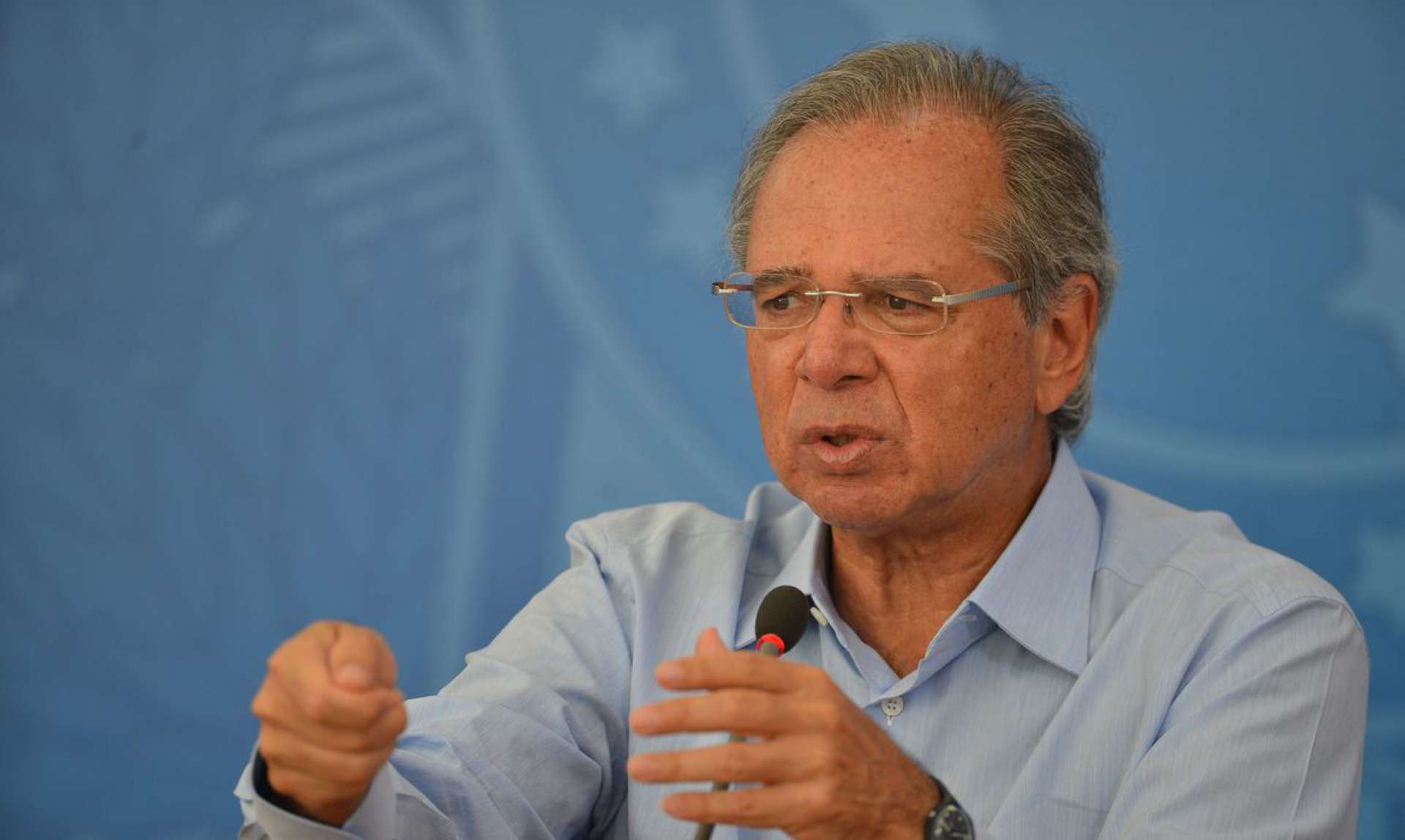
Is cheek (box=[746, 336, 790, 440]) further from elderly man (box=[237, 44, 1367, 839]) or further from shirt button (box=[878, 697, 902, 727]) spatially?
shirt button (box=[878, 697, 902, 727])

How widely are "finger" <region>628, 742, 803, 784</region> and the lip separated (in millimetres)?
617

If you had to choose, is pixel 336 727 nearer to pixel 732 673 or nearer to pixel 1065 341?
pixel 732 673

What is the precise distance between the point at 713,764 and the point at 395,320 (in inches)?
69.6

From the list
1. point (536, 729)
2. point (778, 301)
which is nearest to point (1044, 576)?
point (778, 301)

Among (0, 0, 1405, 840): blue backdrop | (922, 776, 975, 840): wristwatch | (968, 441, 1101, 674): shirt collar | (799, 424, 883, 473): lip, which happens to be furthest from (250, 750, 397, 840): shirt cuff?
(0, 0, 1405, 840): blue backdrop

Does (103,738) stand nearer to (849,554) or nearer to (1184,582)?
(849,554)

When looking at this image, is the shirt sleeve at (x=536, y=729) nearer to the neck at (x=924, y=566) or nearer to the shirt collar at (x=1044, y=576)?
the shirt collar at (x=1044, y=576)

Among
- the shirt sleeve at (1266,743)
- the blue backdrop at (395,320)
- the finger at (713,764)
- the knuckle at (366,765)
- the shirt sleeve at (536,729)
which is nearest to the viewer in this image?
the finger at (713,764)

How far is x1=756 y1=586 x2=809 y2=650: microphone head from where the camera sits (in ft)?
6.12

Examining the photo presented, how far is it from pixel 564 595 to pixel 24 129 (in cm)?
171

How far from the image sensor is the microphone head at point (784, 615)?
1864 millimetres

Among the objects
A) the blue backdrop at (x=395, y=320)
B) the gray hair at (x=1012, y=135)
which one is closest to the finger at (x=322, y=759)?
the gray hair at (x=1012, y=135)

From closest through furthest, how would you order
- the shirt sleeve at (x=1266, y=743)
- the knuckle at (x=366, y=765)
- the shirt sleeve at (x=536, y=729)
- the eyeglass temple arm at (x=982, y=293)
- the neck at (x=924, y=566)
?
the knuckle at (x=366, y=765) < the shirt sleeve at (x=1266, y=743) < the shirt sleeve at (x=536, y=729) < the eyeglass temple arm at (x=982, y=293) < the neck at (x=924, y=566)

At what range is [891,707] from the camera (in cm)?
210
